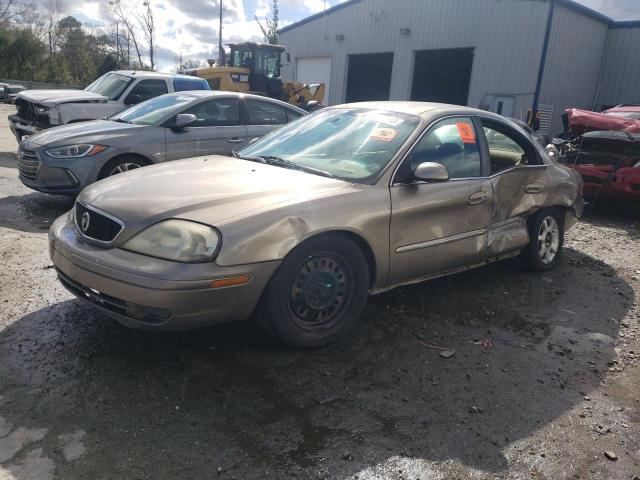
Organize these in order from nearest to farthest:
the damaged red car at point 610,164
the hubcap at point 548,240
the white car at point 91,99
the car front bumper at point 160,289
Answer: the car front bumper at point 160,289 < the hubcap at point 548,240 < the damaged red car at point 610,164 < the white car at point 91,99

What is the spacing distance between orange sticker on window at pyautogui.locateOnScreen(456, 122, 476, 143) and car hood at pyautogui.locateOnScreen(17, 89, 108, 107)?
274 inches

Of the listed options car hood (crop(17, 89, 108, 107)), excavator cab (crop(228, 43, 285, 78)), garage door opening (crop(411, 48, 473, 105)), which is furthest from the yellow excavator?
car hood (crop(17, 89, 108, 107))

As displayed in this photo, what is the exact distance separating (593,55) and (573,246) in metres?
16.1

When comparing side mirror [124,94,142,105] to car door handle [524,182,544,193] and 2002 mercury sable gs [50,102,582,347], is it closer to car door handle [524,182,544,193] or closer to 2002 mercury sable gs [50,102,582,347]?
2002 mercury sable gs [50,102,582,347]

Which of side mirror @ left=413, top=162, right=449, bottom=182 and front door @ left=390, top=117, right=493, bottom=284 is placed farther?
front door @ left=390, top=117, right=493, bottom=284

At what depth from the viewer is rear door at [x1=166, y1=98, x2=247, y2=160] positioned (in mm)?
6480

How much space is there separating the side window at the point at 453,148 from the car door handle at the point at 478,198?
0.16 m

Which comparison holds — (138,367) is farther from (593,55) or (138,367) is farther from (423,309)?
(593,55)

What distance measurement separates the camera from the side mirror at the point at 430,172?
3.44m

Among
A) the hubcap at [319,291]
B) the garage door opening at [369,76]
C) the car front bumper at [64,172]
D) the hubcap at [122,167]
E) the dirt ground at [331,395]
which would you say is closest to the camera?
the dirt ground at [331,395]

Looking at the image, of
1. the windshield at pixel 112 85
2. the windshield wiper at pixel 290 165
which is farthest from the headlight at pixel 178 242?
the windshield at pixel 112 85


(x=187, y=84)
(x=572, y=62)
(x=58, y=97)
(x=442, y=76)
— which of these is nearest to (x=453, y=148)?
(x=58, y=97)

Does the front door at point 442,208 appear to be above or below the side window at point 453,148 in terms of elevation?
below

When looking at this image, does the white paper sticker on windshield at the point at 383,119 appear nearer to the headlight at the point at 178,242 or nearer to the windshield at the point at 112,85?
the headlight at the point at 178,242
